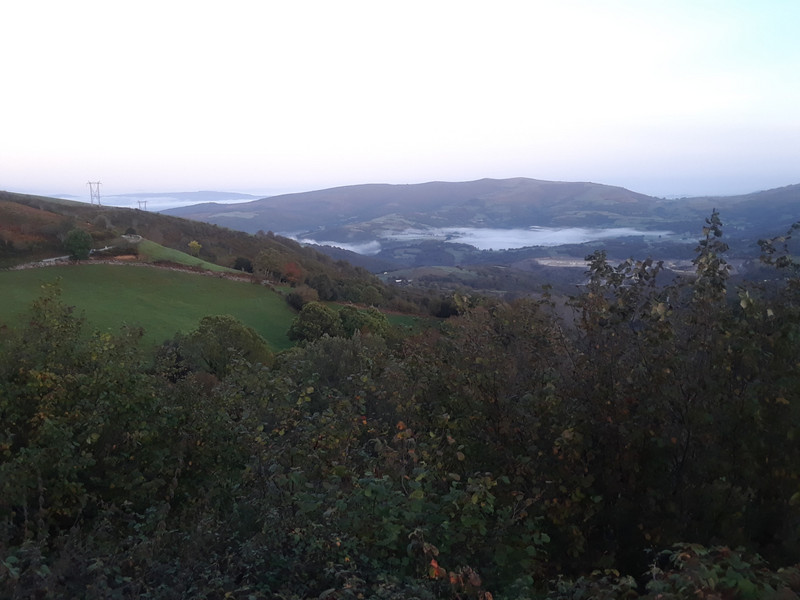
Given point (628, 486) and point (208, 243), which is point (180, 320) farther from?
point (208, 243)

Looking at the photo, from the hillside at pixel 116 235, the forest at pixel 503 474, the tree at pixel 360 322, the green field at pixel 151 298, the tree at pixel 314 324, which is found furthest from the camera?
the hillside at pixel 116 235

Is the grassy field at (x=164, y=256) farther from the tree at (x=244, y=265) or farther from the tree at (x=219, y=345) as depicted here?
the tree at (x=219, y=345)

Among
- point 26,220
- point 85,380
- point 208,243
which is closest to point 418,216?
point 208,243

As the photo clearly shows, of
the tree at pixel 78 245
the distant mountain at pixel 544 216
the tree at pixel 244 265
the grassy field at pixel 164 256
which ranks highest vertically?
the distant mountain at pixel 544 216

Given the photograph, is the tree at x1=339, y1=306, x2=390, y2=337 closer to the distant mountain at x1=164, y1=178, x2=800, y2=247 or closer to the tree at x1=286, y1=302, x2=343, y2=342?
the tree at x1=286, y1=302, x2=343, y2=342

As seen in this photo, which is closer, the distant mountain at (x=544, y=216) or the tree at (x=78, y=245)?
the tree at (x=78, y=245)

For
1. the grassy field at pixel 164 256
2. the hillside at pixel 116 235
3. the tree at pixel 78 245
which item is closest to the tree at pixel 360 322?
the grassy field at pixel 164 256
